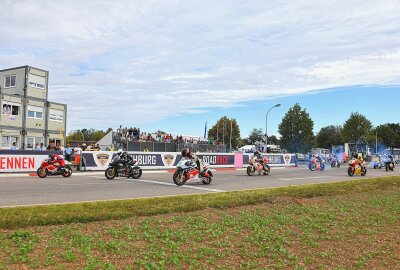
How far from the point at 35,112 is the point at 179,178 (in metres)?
30.7

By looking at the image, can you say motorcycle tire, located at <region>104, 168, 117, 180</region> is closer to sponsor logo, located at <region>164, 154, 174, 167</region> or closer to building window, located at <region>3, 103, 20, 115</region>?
sponsor logo, located at <region>164, 154, 174, 167</region>

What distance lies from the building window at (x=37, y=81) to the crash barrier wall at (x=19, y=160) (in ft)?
69.5

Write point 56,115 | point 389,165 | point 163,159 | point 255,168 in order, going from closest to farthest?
point 255,168, point 163,159, point 389,165, point 56,115

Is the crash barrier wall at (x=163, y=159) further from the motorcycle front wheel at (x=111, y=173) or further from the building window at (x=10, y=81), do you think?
the building window at (x=10, y=81)

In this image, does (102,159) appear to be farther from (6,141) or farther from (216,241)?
(216,241)

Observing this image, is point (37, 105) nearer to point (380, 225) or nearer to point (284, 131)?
point (380, 225)

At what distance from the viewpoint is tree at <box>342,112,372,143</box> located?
99125 mm

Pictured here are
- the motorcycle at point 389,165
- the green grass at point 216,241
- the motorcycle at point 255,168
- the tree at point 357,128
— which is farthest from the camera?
the tree at point 357,128

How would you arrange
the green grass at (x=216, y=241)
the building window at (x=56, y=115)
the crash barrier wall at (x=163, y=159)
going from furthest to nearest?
the building window at (x=56, y=115), the crash barrier wall at (x=163, y=159), the green grass at (x=216, y=241)

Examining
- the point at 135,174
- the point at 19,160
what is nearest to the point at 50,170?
the point at 19,160

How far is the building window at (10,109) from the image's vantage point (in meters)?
38.7

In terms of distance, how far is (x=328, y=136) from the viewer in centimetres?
14638

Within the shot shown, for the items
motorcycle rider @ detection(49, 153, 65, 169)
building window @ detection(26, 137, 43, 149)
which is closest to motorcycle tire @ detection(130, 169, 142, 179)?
motorcycle rider @ detection(49, 153, 65, 169)

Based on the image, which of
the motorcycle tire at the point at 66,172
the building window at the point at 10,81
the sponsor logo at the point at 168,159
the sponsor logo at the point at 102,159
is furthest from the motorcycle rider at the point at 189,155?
the building window at the point at 10,81
